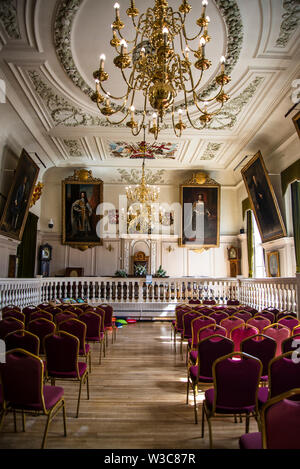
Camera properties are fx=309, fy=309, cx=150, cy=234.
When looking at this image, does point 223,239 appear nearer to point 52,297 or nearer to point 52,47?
point 52,297

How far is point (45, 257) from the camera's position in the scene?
12992 mm

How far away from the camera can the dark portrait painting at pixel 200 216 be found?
13.5 m

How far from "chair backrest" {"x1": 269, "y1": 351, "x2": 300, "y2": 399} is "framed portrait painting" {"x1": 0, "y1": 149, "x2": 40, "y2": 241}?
25.6ft

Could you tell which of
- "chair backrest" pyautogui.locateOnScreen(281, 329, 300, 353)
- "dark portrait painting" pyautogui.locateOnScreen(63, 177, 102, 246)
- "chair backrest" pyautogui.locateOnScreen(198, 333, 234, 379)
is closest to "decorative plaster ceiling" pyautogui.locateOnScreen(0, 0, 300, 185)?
"dark portrait painting" pyautogui.locateOnScreen(63, 177, 102, 246)

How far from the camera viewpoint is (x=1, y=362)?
2.42m

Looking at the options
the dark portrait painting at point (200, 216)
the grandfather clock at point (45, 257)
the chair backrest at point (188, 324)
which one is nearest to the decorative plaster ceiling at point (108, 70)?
the dark portrait painting at point (200, 216)

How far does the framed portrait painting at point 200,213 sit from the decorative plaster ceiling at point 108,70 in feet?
5.89

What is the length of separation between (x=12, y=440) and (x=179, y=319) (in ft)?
12.5

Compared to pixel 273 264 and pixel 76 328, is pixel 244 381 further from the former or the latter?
pixel 273 264

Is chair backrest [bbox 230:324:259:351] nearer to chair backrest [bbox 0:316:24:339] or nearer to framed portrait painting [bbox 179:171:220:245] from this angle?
chair backrest [bbox 0:316:24:339]

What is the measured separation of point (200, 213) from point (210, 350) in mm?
10927

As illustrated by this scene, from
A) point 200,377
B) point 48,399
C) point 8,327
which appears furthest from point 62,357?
point 200,377

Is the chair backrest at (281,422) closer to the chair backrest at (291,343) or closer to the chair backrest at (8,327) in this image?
the chair backrest at (291,343)

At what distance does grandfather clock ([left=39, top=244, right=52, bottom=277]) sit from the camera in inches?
507
